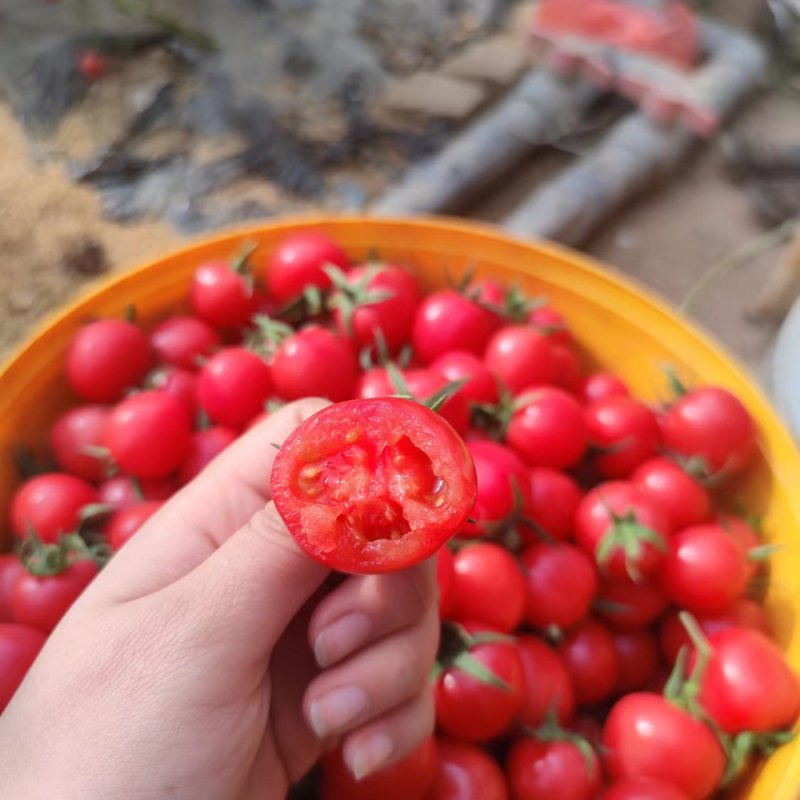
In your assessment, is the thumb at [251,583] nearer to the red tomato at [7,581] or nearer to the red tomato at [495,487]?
the red tomato at [495,487]

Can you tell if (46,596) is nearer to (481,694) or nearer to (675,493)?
(481,694)

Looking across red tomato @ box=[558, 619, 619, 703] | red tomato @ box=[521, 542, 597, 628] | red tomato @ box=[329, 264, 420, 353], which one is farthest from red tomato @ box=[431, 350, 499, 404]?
red tomato @ box=[558, 619, 619, 703]

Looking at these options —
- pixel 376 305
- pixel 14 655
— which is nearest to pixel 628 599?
pixel 376 305

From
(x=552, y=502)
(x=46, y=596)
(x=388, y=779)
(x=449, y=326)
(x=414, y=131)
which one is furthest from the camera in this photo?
(x=414, y=131)

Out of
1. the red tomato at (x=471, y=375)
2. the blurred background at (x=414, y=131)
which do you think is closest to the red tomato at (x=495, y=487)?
the red tomato at (x=471, y=375)

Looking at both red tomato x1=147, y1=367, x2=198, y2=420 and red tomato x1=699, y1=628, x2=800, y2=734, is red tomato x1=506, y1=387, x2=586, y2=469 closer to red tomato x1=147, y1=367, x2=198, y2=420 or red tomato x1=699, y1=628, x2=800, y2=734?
red tomato x1=699, y1=628, x2=800, y2=734

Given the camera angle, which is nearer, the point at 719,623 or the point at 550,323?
the point at 719,623
